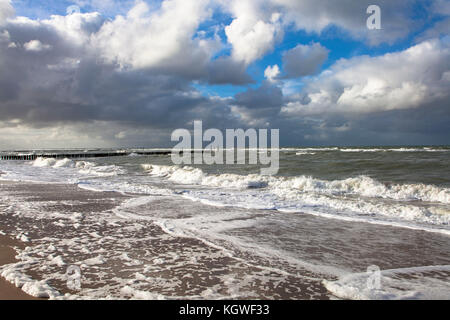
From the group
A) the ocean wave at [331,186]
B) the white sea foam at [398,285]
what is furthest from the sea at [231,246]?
the ocean wave at [331,186]

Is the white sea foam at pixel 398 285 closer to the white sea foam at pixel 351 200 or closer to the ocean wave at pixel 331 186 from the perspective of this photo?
the white sea foam at pixel 351 200

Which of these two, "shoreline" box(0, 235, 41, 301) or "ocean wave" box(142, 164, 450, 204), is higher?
"ocean wave" box(142, 164, 450, 204)

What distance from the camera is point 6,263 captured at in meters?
5.20

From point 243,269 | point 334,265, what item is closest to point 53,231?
point 243,269

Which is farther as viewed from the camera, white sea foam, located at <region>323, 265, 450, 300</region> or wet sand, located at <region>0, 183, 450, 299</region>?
wet sand, located at <region>0, 183, 450, 299</region>

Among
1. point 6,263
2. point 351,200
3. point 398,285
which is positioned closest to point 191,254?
point 6,263

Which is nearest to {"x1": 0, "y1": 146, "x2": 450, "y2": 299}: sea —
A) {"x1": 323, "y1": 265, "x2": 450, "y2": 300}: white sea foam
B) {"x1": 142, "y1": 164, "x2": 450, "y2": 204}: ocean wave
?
{"x1": 323, "y1": 265, "x2": 450, "y2": 300}: white sea foam

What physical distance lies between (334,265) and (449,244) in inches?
136

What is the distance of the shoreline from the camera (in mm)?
4012

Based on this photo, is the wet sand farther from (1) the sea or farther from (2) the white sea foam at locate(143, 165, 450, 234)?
(2) the white sea foam at locate(143, 165, 450, 234)

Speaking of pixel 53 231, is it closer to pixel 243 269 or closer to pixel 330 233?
pixel 243 269

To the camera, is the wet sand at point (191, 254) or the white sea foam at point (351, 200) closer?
the wet sand at point (191, 254)

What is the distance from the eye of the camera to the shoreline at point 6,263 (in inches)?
158

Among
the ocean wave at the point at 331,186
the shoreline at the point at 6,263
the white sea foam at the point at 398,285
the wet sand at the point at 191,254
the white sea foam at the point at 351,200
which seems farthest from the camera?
the ocean wave at the point at 331,186
